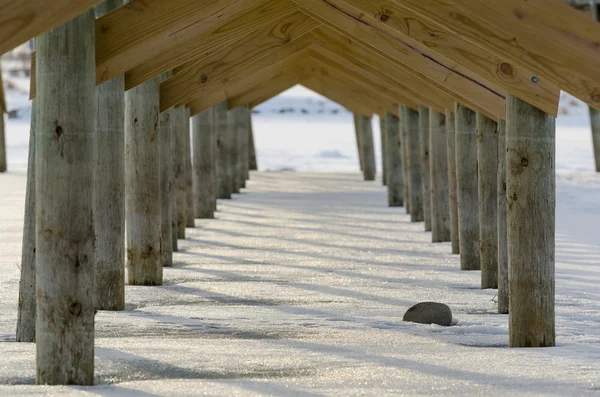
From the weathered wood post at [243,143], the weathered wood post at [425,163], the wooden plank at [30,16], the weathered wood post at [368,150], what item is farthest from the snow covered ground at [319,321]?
the weathered wood post at [368,150]

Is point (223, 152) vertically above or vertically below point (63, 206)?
above

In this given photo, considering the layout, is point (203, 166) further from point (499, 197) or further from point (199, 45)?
point (499, 197)

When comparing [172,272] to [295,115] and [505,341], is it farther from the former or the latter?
[295,115]

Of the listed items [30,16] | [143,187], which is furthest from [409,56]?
[30,16]

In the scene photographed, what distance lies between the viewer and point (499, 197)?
7.04 m

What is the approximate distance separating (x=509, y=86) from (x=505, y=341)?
1348 millimetres

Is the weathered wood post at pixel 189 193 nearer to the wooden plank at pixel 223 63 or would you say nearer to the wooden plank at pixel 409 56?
the wooden plank at pixel 223 63

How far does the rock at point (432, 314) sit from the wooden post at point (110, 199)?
71.7 inches

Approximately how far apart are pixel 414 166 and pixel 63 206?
9.41 metres

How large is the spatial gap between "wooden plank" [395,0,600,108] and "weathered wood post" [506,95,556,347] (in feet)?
2.08

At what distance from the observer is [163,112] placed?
9.22 metres

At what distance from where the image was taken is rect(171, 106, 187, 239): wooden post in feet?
36.5

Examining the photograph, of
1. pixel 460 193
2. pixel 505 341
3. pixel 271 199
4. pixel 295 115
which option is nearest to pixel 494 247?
pixel 460 193

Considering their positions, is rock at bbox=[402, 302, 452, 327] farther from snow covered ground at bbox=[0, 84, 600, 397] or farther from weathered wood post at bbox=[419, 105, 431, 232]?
weathered wood post at bbox=[419, 105, 431, 232]
